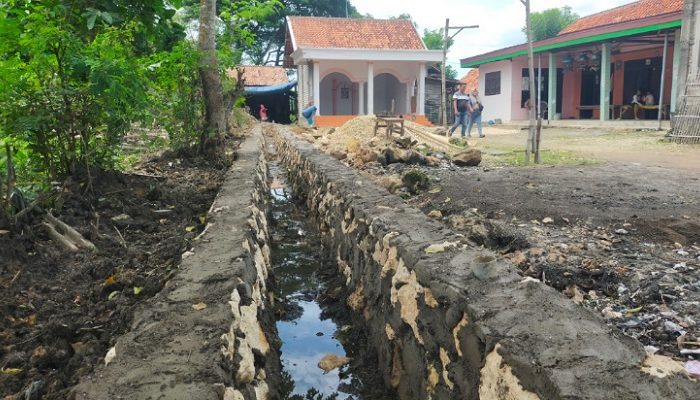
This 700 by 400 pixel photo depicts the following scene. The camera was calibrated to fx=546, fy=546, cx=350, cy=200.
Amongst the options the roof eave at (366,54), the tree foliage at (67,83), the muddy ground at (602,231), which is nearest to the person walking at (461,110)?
the roof eave at (366,54)

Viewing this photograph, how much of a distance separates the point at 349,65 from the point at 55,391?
21.3 m

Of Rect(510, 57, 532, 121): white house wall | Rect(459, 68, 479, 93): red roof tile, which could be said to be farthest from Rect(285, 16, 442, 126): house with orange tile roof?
Rect(459, 68, 479, 93): red roof tile

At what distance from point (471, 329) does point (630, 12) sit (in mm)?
23862

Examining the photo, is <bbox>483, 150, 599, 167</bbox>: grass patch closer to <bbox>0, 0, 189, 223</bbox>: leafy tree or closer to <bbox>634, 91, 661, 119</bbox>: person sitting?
<bbox>0, 0, 189, 223</bbox>: leafy tree

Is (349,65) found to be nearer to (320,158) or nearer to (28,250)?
(320,158)

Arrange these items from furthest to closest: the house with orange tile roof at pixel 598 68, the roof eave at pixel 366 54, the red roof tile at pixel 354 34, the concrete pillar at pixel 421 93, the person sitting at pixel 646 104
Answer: the red roof tile at pixel 354 34 → the concrete pillar at pixel 421 93 → the roof eave at pixel 366 54 → the person sitting at pixel 646 104 → the house with orange tile roof at pixel 598 68

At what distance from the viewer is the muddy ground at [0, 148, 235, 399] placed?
6.63ft

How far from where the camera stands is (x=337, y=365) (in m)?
3.18

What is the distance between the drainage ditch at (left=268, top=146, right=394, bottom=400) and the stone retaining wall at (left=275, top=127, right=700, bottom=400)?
13 cm

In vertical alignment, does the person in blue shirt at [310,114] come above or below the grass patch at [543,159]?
above

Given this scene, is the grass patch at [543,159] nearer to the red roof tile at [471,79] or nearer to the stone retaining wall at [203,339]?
the stone retaining wall at [203,339]

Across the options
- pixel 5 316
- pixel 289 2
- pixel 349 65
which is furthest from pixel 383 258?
pixel 289 2

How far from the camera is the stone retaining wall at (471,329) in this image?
1.55 metres

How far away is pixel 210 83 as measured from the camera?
7.65 metres
